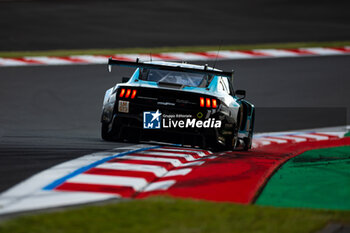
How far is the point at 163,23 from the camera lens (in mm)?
24938

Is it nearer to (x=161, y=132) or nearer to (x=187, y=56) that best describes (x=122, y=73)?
(x=187, y=56)

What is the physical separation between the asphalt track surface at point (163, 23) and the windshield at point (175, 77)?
36.3 feet

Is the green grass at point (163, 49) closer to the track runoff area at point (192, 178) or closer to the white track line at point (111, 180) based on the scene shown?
the track runoff area at point (192, 178)

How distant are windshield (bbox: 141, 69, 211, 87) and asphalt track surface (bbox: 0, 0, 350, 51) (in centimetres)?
1107

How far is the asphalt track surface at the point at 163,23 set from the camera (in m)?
22.1

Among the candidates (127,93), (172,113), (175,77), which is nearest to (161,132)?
(172,113)

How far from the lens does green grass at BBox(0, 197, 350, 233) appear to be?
18.1 feet

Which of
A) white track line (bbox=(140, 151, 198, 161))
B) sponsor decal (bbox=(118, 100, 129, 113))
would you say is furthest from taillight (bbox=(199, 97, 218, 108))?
sponsor decal (bbox=(118, 100, 129, 113))

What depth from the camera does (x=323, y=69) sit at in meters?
19.8

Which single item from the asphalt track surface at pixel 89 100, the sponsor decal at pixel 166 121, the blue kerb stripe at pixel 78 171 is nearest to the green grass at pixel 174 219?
the blue kerb stripe at pixel 78 171

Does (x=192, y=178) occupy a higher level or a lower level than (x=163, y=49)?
lower

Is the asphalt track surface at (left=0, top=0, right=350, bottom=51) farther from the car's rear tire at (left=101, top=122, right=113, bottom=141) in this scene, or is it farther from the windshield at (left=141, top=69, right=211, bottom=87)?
the car's rear tire at (left=101, top=122, right=113, bottom=141)

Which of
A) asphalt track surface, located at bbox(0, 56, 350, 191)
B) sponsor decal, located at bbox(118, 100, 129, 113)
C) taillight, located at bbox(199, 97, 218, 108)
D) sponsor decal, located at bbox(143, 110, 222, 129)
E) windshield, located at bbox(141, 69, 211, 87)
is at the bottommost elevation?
asphalt track surface, located at bbox(0, 56, 350, 191)

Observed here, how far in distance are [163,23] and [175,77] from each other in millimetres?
15056
